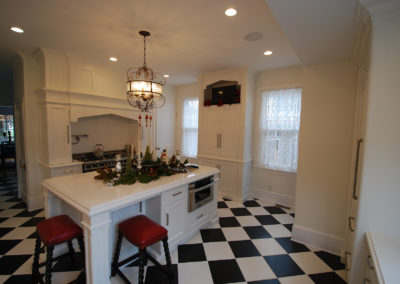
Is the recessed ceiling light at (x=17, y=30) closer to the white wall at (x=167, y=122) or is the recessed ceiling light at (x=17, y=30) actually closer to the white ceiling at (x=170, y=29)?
the white ceiling at (x=170, y=29)

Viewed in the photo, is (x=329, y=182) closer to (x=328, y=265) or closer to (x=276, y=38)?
(x=328, y=265)

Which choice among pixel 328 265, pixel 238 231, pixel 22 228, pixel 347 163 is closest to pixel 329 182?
pixel 347 163

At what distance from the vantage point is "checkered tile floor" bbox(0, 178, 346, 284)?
6.26 ft

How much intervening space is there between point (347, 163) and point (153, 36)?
2957mm

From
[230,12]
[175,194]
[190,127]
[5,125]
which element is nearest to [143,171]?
[175,194]

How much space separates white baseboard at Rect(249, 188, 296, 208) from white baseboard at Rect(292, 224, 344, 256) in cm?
120

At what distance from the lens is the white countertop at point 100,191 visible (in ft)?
4.76

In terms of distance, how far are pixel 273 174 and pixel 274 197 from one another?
483mm

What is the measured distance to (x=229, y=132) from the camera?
3969 mm

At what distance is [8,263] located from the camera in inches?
79.7

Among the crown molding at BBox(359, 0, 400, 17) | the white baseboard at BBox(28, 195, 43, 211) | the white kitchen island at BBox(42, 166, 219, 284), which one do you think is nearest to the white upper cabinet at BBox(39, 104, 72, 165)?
the white baseboard at BBox(28, 195, 43, 211)

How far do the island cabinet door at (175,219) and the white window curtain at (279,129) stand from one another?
7.79 feet

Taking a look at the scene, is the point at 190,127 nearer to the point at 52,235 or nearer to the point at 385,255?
the point at 52,235

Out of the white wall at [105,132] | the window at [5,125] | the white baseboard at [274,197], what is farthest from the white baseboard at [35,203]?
the window at [5,125]
